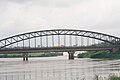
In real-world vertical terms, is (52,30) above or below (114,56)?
above

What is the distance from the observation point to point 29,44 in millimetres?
182125

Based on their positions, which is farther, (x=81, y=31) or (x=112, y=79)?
(x=81, y=31)

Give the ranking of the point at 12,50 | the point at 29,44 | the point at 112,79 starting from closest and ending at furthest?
1. the point at 112,79
2. the point at 12,50
3. the point at 29,44

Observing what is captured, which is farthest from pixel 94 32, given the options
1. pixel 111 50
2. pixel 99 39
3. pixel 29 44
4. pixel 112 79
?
pixel 112 79

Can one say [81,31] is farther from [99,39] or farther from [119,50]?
[119,50]

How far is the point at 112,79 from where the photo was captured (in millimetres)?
34188

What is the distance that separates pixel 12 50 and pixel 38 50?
38.8 feet

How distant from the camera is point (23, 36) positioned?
618 feet

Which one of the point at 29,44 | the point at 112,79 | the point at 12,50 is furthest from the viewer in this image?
the point at 29,44

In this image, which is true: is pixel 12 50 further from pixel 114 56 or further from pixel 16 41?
pixel 114 56

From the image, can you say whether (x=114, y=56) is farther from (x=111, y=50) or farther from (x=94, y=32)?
(x=94, y=32)

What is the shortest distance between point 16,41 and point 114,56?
4955 cm

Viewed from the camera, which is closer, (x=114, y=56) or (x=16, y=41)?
(x=114, y=56)

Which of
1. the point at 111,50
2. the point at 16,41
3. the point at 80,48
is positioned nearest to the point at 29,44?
the point at 16,41
